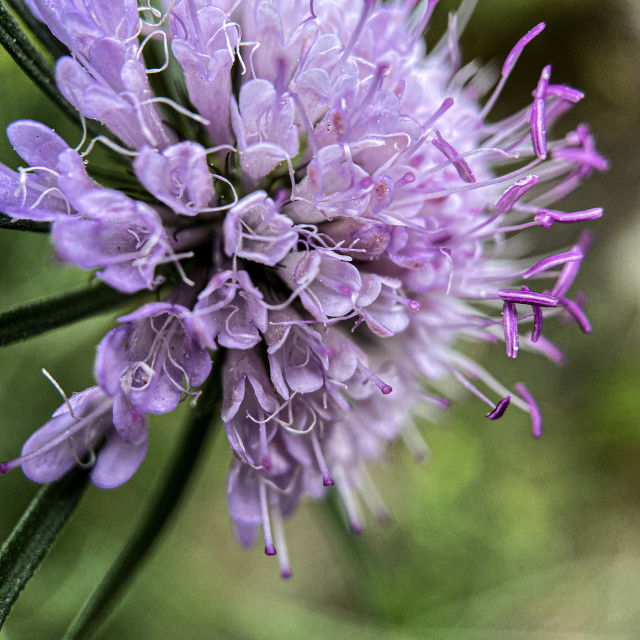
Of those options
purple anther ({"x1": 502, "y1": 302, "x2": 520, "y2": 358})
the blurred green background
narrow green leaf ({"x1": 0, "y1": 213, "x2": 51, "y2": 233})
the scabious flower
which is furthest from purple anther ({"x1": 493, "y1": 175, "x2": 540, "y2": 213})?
the blurred green background

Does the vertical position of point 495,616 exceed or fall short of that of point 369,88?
it falls short

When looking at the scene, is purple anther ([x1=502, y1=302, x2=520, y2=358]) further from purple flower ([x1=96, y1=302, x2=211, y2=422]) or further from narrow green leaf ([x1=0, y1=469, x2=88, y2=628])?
narrow green leaf ([x1=0, y1=469, x2=88, y2=628])

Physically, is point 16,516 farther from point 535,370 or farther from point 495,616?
point 535,370

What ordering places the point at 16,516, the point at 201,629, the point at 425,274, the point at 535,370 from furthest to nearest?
the point at 535,370 → the point at 201,629 → the point at 16,516 → the point at 425,274

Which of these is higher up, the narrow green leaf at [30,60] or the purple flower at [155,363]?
the narrow green leaf at [30,60]

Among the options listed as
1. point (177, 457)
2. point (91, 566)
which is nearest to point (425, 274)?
point (177, 457)

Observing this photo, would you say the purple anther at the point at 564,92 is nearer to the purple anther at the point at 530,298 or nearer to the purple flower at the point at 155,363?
the purple anther at the point at 530,298

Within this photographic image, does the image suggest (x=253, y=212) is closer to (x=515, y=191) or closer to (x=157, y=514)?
(x=515, y=191)

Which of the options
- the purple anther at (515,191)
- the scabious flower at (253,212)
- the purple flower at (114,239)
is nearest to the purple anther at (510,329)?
the scabious flower at (253,212)
